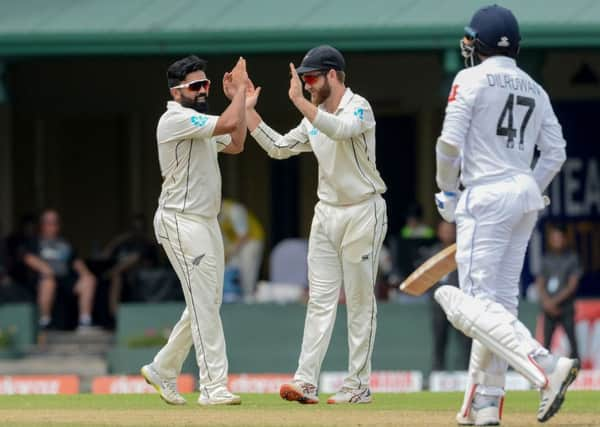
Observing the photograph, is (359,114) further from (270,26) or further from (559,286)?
(559,286)

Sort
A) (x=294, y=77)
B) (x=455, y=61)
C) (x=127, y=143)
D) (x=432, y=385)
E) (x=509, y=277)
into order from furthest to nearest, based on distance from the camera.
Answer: (x=127, y=143)
(x=455, y=61)
(x=432, y=385)
(x=294, y=77)
(x=509, y=277)

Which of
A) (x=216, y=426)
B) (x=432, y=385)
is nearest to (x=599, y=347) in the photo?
(x=432, y=385)

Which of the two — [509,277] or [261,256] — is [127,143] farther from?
[509,277]

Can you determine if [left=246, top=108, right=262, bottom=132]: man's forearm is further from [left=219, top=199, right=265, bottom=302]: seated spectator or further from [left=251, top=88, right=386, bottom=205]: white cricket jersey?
[left=219, top=199, right=265, bottom=302]: seated spectator

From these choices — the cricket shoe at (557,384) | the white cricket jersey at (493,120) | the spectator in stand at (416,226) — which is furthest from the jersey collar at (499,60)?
the spectator in stand at (416,226)

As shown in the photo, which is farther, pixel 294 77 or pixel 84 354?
pixel 84 354

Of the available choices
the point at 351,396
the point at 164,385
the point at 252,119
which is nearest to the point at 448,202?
the point at 351,396

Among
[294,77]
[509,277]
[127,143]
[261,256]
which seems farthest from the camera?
[127,143]

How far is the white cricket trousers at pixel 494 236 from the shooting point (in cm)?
742

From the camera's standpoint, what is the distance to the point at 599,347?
1700 cm

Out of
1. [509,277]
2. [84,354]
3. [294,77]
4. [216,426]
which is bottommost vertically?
[84,354]

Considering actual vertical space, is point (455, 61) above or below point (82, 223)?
above

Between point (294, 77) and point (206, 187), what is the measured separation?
796 millimetres

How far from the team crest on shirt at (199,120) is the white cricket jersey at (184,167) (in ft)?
0.08
